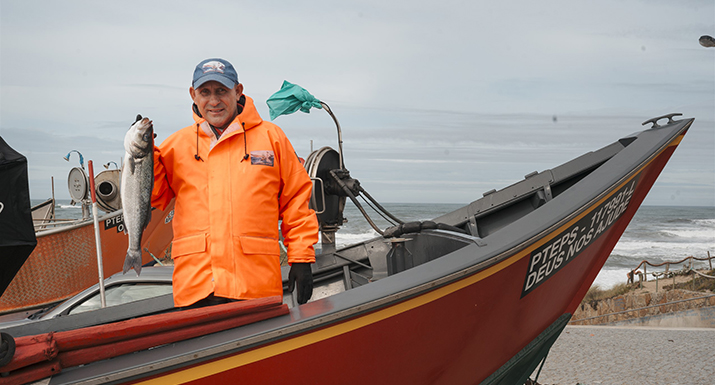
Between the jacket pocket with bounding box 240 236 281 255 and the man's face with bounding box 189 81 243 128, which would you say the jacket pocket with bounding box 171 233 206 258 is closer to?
the jacket pocket with bounding box 240 236 281 255

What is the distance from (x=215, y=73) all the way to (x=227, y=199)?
609mm

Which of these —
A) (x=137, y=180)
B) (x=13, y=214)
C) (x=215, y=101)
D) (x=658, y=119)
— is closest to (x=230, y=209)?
(x=137, y=180)

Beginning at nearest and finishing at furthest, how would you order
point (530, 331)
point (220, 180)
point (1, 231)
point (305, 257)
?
point (1, 231)
point (220, 180)
point (305, 257)
point (530, 331)

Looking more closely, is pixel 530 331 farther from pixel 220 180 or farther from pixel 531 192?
pixel 220 180

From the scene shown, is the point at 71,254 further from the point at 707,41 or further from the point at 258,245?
the point at 707,41

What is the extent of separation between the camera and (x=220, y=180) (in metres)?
2.22

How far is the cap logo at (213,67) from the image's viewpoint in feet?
7.38

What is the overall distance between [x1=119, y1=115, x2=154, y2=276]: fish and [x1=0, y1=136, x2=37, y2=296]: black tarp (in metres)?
0.34

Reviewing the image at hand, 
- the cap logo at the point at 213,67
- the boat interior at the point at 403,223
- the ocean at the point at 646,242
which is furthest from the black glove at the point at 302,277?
the ocean at the point at 646,242

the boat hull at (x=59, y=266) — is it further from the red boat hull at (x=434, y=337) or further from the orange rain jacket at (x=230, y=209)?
the red boat hull at (x=434, y=337)

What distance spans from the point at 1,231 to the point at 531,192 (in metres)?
3.94

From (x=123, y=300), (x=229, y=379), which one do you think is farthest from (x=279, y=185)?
(x=123, y=300)

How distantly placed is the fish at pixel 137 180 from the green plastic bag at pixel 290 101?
210 centimetres

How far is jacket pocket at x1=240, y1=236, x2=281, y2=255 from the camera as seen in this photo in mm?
2182
